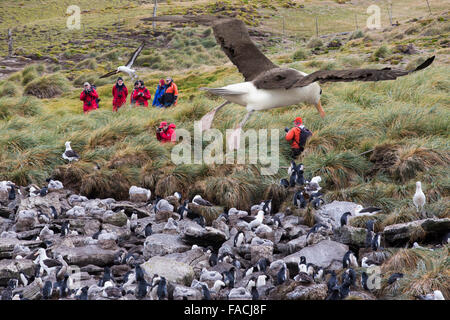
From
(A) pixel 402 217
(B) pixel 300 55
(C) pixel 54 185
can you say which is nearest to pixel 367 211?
(A) pixel 402 217

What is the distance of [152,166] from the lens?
37.8 ft

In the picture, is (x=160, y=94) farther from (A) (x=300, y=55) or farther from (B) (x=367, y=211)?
(A) (x=300, y=55)

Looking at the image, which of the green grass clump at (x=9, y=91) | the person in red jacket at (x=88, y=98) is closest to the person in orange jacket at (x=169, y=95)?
the person in red jacket at (x=88, y=98)

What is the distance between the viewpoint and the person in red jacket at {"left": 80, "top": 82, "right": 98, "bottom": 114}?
16.7m

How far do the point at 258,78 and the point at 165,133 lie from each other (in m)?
4.56

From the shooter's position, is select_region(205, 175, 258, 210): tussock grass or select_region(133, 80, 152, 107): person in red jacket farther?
select_region(133, 80, 152, 107): person in red jacket

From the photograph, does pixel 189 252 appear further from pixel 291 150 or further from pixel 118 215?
pixel 291 150

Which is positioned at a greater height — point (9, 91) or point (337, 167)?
point (337, 167)

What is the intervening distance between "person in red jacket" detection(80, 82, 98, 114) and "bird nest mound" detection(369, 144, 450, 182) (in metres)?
8.66

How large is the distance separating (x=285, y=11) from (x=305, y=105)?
45683 mm

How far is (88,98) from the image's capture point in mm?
16766

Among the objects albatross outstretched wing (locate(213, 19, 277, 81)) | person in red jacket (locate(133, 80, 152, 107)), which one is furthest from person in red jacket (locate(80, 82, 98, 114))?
albatross outstretched wing (locate(213, 19, 277, 81))

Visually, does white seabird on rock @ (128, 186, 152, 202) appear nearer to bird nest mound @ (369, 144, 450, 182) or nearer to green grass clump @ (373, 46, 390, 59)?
bird nest mound @ (369, 144, 450, 182)

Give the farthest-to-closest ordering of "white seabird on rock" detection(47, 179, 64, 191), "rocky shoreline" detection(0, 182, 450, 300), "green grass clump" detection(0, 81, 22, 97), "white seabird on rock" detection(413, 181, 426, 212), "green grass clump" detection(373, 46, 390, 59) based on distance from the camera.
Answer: "green grass clump" detection(373, 46, 390, 59) → "green grass clump" detection(0, 81, 22, 97) → "white seabird on rock" detection(47, 179, 64, 191) → "white seabird on rock" detection(413, 181, 426, 212) → "rocky shoreline" detection(0, 182, 450, 300)
